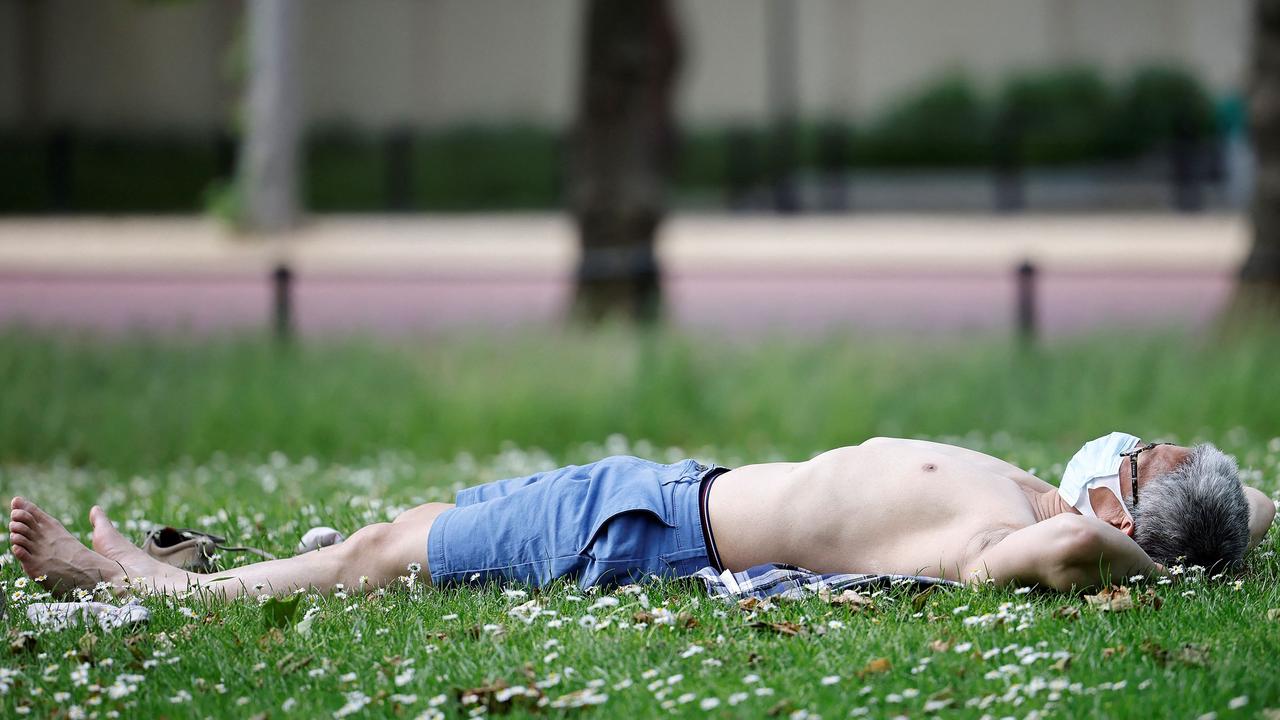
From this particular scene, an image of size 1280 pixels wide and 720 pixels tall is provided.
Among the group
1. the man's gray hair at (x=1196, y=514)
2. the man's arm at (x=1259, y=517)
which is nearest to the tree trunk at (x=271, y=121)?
the man's arm at (x=1259, y=517)

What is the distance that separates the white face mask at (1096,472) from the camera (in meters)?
4.55

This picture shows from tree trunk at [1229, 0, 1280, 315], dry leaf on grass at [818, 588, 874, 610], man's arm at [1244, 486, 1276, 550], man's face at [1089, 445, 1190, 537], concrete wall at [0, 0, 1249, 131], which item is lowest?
dry leaf on grass at [818, 588, 874, 610]

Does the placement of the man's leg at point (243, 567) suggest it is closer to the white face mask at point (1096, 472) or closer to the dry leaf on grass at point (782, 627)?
the dry leaf on grass at point (782, 627)

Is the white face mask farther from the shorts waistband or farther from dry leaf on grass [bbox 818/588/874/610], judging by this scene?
the shorts waistband

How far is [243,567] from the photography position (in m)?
4.85

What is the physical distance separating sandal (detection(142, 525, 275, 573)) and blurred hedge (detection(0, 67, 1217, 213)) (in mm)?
26443

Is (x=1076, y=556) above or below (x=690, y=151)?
below

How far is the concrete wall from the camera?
32.4m

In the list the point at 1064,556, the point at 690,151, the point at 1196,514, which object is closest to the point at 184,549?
the point at 1064,556

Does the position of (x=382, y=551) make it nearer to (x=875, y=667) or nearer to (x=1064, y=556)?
(x=875, y=667)

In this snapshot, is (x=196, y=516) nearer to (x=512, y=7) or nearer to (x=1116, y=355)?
(x=1116, y=355)

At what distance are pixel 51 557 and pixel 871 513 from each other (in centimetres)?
269

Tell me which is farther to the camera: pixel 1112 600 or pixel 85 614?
pixel 85 614

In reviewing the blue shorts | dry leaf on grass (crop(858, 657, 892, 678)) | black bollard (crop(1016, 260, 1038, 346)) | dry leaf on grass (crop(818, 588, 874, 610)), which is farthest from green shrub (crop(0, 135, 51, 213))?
dry leaf on grass (crop(858, 657, 892, 678))
